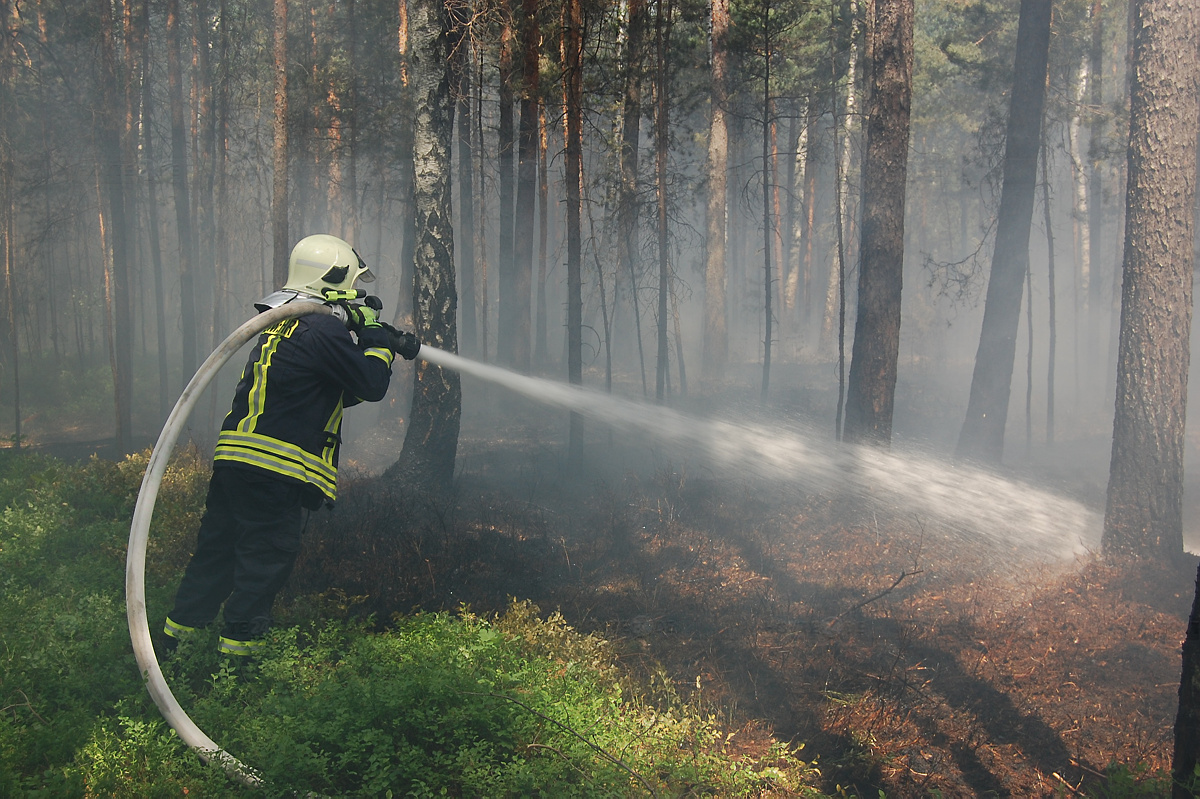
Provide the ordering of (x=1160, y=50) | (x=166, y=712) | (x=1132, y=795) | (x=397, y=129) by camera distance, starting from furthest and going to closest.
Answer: (x=397, y=129) → (x=1160, y=50) → (x=1132, y=795) → (x=166, y=712)

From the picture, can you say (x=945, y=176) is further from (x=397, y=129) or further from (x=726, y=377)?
(x=397, y=129)

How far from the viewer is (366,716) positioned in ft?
11.7

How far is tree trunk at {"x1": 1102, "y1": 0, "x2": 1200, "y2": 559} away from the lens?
8070mm

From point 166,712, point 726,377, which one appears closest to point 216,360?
point 166,712

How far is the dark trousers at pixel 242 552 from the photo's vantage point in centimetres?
429

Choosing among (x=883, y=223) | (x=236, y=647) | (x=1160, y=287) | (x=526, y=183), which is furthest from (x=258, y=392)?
(x=526, y=183)

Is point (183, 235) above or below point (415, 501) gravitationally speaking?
above

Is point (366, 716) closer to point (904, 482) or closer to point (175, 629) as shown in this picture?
point (175, 629)

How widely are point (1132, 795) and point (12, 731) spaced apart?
17.9ft

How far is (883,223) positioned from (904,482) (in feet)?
11.5

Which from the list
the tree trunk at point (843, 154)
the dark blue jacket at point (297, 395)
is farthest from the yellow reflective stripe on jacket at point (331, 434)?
the tree trunk at point (843, 154)

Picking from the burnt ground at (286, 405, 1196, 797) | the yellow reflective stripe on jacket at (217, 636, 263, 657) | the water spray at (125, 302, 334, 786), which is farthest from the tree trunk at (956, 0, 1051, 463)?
the yellow reflective stripe on jacket at (217, 636, 263, 657)

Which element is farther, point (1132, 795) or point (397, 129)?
point (397, 129)

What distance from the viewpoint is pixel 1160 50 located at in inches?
320
